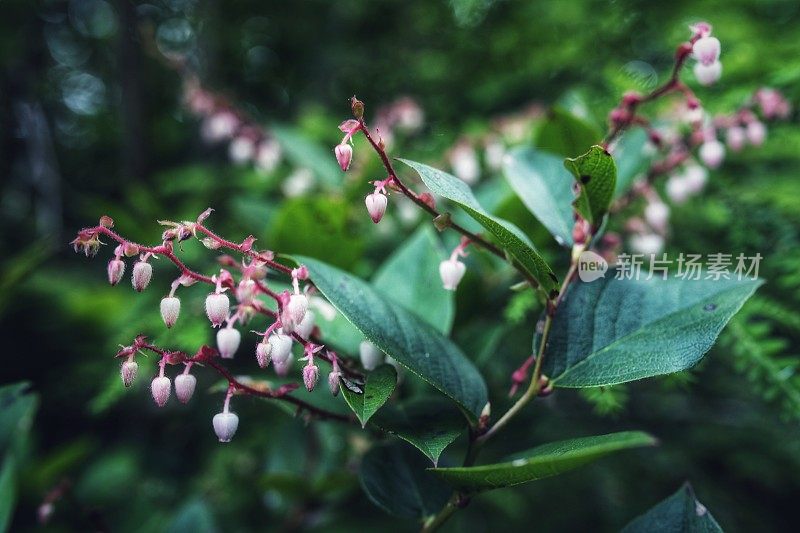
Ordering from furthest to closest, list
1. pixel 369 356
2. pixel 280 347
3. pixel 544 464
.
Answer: pixel 369 356, pixel 280 347, pixel 544 464

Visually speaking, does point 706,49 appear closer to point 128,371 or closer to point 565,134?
point 565,134

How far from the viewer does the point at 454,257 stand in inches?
25.4

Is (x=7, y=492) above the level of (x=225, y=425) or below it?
below

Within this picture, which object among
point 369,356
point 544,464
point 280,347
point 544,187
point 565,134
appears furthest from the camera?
point 565,134

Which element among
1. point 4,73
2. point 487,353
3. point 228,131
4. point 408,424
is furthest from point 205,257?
point 4,73

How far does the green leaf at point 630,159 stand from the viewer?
0.89 meters

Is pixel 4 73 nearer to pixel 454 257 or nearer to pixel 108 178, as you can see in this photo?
pixel 108 178

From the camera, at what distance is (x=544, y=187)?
0.77 metres

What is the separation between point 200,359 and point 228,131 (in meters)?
1.01

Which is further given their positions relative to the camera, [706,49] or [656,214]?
[656,214]

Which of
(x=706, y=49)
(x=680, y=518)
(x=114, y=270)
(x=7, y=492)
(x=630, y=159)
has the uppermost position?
(x=706, y=49)

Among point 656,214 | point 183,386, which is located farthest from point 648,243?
point 183,386

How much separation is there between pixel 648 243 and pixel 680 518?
17.7 inches

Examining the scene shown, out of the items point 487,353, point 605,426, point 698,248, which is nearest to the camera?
point 487,353
